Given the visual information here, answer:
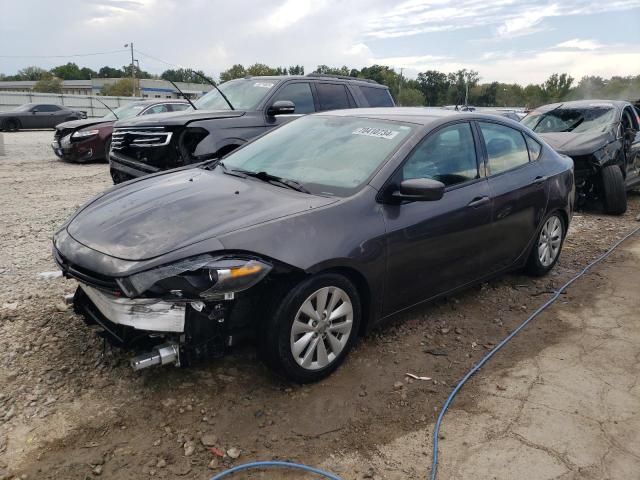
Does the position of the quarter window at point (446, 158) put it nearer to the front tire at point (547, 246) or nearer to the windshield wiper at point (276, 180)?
the windshield wiper at point (276, 180)

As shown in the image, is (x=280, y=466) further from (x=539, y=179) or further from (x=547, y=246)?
(x=547, y=246)

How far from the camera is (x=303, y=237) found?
2840mm

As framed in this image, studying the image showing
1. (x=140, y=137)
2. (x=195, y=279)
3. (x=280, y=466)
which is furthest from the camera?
(x=140, y=137)

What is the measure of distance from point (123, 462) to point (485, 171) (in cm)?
318

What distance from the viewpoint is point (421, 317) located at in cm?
408

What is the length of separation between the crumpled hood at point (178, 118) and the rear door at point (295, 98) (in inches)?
20.1

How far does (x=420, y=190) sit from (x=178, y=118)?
4.14 metres

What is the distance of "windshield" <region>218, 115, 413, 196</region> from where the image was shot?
11.0ft

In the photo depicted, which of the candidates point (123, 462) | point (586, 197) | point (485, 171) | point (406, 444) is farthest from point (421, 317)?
point (586, 197)

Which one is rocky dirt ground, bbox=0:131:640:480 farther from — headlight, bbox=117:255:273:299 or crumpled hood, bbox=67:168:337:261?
crumpled hood, bbox=67:168:337:261

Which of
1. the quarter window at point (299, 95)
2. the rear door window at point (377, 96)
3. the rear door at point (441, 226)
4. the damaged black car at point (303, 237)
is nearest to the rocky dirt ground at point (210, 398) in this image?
the damaged black car at point (303, 237)

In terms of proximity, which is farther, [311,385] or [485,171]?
[485,171]

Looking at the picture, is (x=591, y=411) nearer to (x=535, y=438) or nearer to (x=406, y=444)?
(x=535, y=438)

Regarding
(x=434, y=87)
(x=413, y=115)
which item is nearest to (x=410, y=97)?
(x=434, y=87)
